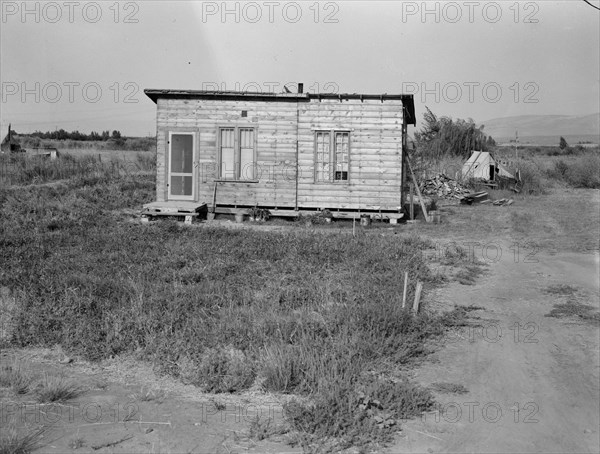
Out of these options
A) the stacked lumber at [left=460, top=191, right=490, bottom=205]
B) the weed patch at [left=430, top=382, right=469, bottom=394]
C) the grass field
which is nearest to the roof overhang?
the grass field

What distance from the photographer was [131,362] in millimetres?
6945

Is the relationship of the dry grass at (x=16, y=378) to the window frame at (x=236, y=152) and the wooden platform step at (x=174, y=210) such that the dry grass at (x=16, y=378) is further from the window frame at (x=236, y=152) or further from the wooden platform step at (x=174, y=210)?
the window frame at (x=236, y=152)

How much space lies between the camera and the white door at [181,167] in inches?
774

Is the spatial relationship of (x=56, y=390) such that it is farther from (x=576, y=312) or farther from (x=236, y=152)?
(x=236, y=152)

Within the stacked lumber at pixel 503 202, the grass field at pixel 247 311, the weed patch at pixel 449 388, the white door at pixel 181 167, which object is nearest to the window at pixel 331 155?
the white door at pixel 181 167

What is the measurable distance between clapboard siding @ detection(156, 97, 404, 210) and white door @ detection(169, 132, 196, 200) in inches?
→ 8.3

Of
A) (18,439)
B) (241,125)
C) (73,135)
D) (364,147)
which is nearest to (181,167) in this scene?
(241,125)

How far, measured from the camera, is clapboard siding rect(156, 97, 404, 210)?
741 inches

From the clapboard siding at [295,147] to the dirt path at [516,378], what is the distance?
358 inches

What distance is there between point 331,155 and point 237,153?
2775 mm

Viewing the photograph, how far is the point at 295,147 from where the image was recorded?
1914cm

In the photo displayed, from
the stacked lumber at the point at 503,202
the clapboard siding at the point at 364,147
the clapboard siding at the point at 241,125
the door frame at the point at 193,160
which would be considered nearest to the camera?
the clapboard siding at the point at 364,147

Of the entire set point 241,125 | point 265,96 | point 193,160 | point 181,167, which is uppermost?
point 265,96

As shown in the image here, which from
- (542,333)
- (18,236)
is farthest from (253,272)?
(18,236)
